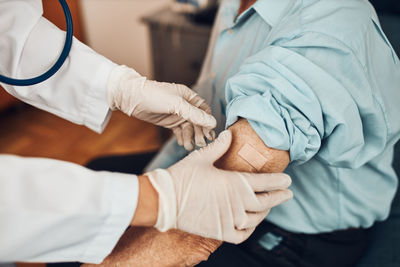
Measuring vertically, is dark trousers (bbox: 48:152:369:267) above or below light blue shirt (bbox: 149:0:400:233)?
below

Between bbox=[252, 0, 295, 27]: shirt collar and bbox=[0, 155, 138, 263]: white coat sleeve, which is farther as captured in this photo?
bbox=[252, 0, 295, 27]: shirt collar

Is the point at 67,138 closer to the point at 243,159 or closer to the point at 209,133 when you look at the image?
the point at 209,133

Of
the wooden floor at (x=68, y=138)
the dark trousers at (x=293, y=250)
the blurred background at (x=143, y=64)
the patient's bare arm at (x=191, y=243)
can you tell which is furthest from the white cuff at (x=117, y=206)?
the wooden floor at (x=68, y=138)

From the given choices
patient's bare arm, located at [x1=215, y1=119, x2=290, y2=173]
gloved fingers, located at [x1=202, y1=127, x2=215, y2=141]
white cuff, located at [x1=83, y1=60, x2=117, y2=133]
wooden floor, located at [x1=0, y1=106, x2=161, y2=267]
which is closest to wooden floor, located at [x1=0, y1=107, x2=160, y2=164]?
wooden floor, located at [x1=0, y1=106, x2=161, y2=267]

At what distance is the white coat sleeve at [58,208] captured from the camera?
1.63 ft

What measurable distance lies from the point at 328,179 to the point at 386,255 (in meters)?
0.29

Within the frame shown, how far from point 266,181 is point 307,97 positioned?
0.17 m

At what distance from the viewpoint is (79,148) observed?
6.55 feet

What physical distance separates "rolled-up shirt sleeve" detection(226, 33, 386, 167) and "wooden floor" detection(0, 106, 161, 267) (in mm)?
1458

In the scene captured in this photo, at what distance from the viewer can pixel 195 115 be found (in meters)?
0.71

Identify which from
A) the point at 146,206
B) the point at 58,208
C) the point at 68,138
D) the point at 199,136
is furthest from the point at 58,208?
the point at 68,138

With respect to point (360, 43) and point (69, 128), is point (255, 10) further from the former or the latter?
point (69, 128)

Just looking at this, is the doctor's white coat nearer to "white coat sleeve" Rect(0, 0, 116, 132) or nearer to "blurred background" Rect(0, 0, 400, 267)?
"white coat sleeve" Rect(0, 0, 116, 132)

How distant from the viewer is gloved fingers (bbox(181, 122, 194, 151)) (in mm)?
795
